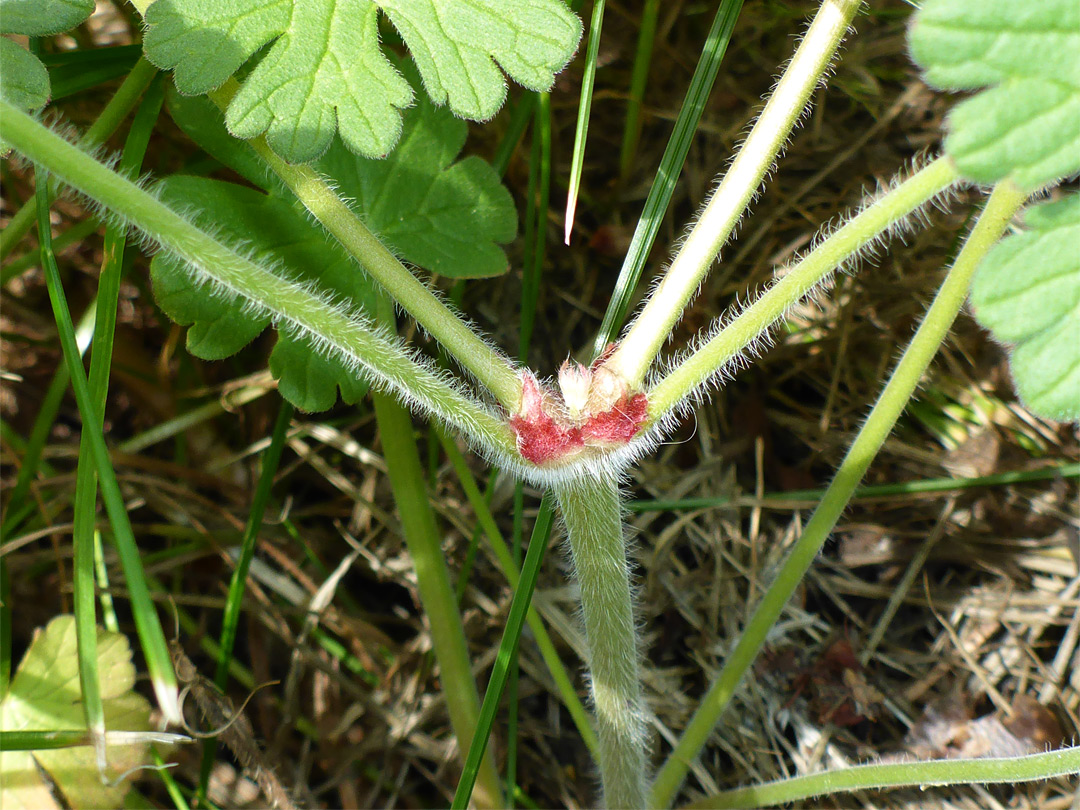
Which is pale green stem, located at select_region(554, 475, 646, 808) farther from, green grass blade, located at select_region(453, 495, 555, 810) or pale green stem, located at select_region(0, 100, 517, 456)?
pale green stem, located at select_region(0, 100, 517, 456)

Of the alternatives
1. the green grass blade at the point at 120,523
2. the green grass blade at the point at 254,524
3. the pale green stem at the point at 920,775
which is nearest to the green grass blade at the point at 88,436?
the green grass blade at the point at 120,523

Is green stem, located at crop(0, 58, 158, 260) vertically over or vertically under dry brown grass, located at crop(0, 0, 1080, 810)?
over

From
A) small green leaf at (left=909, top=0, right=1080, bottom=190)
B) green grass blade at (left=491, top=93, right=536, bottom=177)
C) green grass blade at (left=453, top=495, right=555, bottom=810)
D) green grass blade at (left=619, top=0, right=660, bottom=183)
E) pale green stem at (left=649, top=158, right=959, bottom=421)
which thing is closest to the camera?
small green leaf at (left=909, top=0, right=1080, bottom=190)

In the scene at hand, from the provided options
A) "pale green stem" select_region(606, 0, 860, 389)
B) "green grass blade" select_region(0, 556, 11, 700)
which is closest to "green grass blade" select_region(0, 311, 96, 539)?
"green grass blade" select_region(0, 556, 11, 700)

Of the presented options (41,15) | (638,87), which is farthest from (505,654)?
(638,87)

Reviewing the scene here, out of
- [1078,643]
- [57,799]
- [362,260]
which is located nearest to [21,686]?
[57,799]

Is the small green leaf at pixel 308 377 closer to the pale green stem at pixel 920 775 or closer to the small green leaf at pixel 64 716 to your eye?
the small green leaf at pixel 64 716

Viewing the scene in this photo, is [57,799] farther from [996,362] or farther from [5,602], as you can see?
[996,362]

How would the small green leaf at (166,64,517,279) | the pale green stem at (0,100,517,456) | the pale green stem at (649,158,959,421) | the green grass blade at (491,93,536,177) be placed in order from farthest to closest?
the green grass blade at (491,93,536,177) → the small green leaf at (166,64,517,279) → the pale green stem at (649,158,959,421) → the pale green stem at (0,100,517,456)
